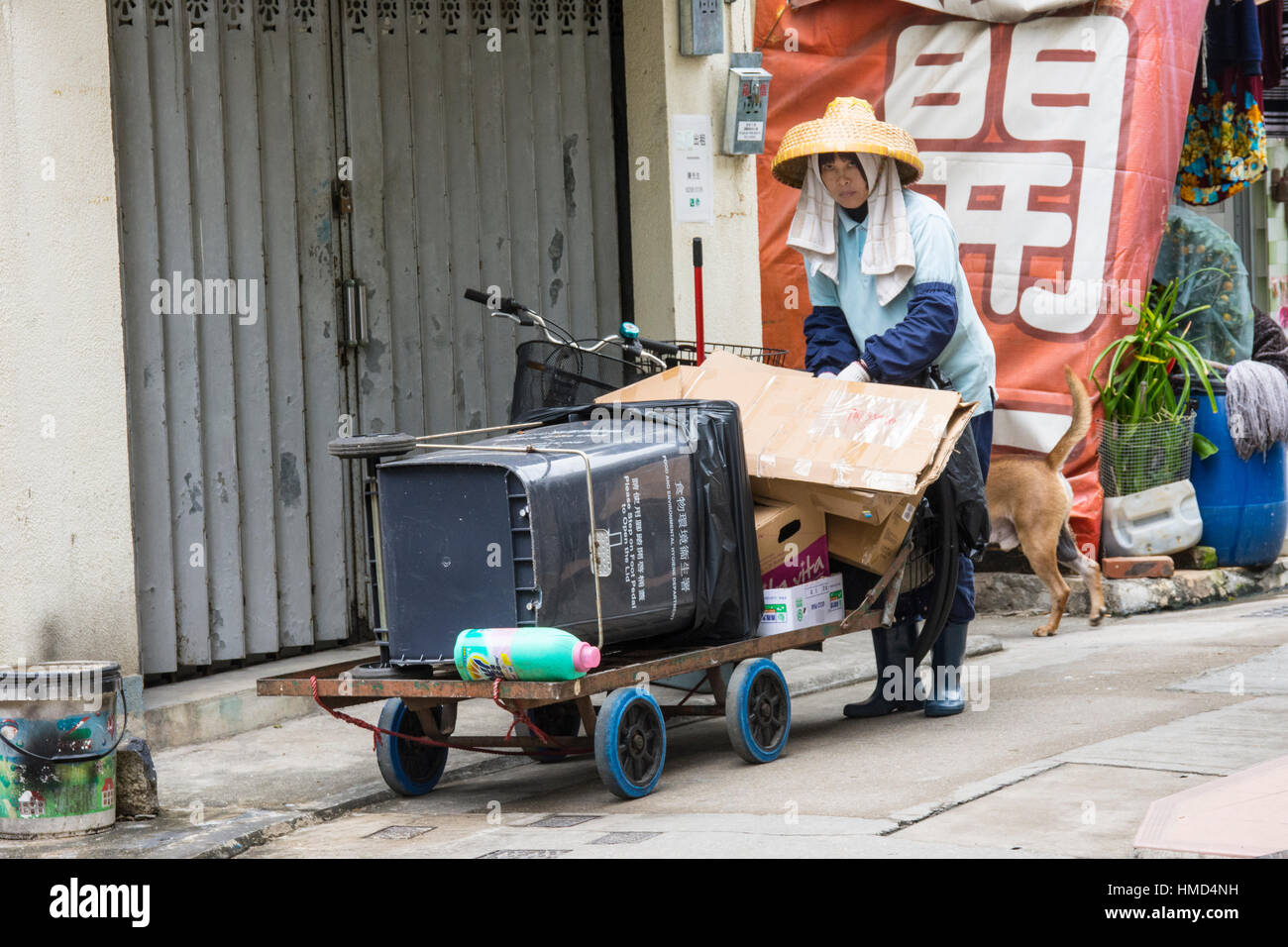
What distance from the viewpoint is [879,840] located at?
4.34 metres

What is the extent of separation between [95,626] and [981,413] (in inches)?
139

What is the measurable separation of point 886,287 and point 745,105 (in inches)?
96.3

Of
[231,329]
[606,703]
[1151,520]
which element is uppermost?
[231,329]

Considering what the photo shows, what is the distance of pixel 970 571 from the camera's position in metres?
6.38

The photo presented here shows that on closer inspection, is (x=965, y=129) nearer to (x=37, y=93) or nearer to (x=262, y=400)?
(x=262, y=400)

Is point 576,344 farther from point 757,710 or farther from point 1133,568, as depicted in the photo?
point 1133,568

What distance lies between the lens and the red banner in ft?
29.9

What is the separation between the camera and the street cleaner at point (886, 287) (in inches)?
236

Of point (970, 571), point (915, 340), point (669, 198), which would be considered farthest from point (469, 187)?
point (970, 571)

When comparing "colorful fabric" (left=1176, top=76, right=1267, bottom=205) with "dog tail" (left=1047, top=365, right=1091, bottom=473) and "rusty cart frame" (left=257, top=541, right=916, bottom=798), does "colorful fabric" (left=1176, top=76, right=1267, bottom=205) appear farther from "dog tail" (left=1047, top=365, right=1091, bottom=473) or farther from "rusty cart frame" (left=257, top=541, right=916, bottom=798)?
"rusty cart frame" (left=257, top=541, right=916, bottom=798)

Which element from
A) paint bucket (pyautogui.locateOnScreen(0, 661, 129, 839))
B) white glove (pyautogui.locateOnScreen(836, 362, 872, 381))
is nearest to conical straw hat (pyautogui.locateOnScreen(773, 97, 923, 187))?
white glove (pyautogui.locateOnScreen(836, 362, 872, 381))

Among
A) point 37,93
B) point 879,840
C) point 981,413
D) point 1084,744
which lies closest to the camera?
point 879,840

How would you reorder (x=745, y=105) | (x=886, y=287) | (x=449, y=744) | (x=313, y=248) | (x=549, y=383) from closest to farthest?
(x=449, y=744) < (x=886, y=287) < (x=549, y=383) < (x=313, y=248) < (x=745, y=105)

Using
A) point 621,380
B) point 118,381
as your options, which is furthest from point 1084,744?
point 118,381
